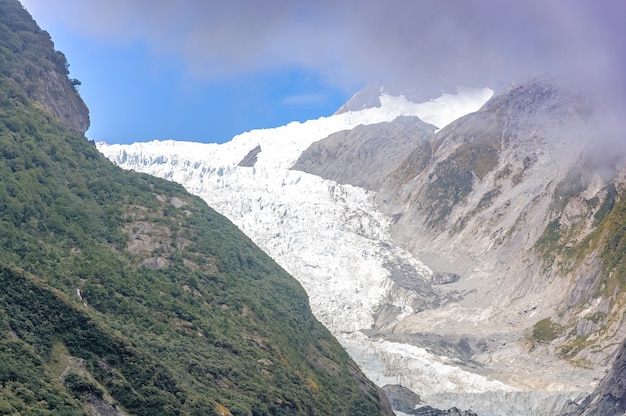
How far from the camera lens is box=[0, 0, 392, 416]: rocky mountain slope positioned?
46.0 meters

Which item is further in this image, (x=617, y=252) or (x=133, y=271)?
(x=617, y=252)

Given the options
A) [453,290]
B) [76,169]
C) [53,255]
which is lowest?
[53,255]

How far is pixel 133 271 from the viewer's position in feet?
216

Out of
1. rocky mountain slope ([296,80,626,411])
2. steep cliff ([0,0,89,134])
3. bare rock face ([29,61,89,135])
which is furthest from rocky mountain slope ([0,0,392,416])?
rocky mountain slope ([296,80,626,411])

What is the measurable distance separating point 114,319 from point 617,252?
316 ft

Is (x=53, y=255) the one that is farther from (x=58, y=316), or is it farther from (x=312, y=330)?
(x=312, y=330)

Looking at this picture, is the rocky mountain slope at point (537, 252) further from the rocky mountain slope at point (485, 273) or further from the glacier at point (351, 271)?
the glacier at point (351, 271)

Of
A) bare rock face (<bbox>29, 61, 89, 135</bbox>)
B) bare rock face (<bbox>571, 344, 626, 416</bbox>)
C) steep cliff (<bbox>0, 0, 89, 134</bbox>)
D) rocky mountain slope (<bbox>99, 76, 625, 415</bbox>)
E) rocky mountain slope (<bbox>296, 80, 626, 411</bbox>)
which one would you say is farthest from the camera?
rocky mountain slope (<bbox>296, 80, 626, 411</bbox>)

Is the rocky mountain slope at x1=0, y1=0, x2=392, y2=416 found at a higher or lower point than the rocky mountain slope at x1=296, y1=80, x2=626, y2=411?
lower

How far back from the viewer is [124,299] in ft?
198

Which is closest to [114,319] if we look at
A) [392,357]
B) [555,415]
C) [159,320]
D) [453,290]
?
[159,320]

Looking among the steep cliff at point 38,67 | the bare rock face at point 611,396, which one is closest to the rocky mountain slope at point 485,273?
the bare rock face at point 611,396

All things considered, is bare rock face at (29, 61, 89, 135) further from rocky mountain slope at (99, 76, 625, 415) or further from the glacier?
rocky mountain slope at (99, 76, 625, 415)

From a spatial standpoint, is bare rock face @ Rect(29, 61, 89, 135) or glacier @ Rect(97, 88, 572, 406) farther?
glacier @ Rect(97, 88, 572, 406)
